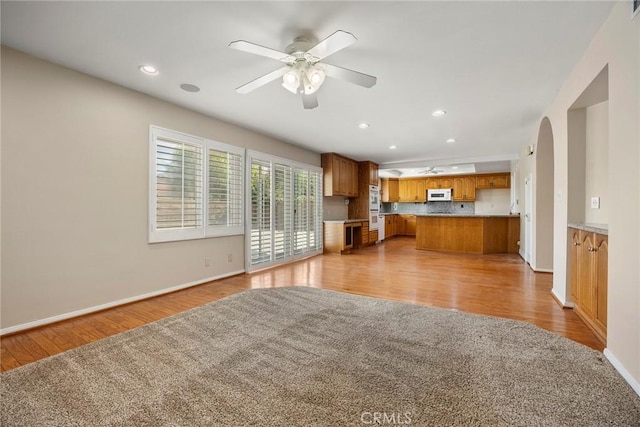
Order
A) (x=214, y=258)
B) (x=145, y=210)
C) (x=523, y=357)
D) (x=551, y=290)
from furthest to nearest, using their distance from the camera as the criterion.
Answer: (x=214, y=258) < (x=551, y=290) < (x=145, y=210) < (x=523, y=357)

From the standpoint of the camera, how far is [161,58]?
2.54m

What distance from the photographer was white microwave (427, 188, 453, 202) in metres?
10.1

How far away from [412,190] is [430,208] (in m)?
1.06

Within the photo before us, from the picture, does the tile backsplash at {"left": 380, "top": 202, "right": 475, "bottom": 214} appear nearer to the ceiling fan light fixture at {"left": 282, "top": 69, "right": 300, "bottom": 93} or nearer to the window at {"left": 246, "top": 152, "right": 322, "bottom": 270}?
the window at {"left": 246, "top": 152, "right": 322, "bottom": 270}

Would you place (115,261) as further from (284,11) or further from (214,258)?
(284,11)

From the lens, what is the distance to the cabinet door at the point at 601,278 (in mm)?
2110

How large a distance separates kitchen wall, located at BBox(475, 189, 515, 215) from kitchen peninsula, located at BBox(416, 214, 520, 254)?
3.03m

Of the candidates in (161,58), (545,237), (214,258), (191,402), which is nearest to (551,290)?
(545,237)

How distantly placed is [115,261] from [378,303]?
2.94m

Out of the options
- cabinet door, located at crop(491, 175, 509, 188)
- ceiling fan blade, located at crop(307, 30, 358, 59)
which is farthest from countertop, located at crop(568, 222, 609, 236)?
cabinet door, located at crop(491, 175, 509, 188)

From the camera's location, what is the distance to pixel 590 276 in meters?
2.42

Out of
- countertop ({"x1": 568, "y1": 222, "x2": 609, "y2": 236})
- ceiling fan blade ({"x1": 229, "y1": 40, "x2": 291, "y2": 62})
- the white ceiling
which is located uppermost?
the white ceiling

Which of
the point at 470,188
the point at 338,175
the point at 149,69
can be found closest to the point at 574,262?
the point at 149,69

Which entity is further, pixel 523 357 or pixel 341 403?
pixel 523 357
